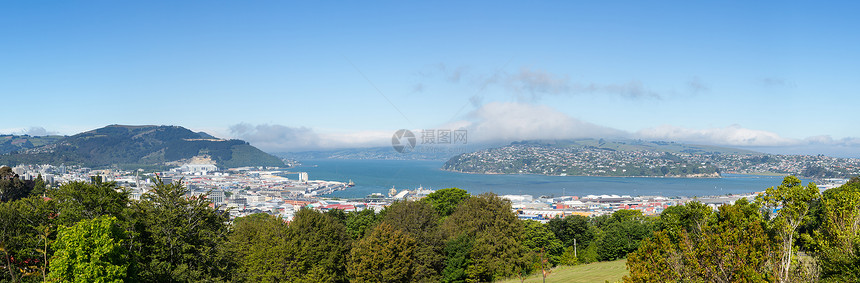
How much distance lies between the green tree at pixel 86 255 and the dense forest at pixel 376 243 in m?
0.03

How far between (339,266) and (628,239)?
19469mm

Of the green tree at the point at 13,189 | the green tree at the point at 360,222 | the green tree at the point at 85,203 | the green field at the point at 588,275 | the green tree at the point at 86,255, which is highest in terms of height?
the green tree at the point at 85,203

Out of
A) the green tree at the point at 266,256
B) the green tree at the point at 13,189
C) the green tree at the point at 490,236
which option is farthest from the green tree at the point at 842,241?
the green tree at the point at 13,189

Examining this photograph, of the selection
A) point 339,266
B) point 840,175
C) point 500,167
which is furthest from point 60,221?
point 500,167

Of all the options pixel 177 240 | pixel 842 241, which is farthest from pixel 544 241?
pixel 177 240

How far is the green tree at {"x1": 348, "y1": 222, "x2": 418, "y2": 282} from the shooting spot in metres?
19.3

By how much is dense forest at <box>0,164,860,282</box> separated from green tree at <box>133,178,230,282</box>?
38 mm

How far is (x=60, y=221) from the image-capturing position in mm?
14453

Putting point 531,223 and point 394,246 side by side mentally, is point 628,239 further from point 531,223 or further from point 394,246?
point 394,246

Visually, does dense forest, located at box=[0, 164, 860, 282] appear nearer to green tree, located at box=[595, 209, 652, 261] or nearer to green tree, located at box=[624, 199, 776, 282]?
green tree, located at box=[624, 199, 776, 282]

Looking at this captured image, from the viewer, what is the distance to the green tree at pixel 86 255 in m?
10.9

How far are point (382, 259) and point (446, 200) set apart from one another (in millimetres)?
18544

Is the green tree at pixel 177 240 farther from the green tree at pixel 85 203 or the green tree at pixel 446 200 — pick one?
the green tree at pixel 446 200

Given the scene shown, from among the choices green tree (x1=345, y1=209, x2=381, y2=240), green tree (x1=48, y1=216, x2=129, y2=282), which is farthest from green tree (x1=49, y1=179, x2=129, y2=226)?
green tree (x1=345, y1=209, x2=381, y2=240)
